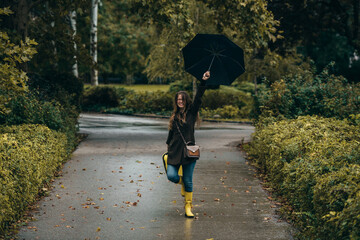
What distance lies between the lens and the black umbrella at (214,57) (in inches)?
318

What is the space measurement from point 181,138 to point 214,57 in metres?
1.54

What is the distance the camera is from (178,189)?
9352 millimetres

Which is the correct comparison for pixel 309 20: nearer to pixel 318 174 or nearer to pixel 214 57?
pixel 214 57

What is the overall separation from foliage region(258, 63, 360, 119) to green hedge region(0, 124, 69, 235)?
5.88m

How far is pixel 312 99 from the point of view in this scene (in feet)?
43.7

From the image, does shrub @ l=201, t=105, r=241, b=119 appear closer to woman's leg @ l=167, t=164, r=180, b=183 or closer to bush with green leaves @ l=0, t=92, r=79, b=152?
bush with green leaves @ l=0, t=92, r=79, b=152

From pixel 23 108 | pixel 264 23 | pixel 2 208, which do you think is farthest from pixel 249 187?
pixel 264 23

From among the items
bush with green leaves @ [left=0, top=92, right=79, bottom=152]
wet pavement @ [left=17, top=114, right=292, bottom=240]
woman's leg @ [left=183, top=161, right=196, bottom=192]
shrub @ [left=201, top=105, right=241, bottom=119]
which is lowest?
shrub @ [left=201, top=105, right=241, bottom=119]

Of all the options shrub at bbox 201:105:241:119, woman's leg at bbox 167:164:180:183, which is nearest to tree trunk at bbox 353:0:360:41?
shrub at bbox 201:105:241:119

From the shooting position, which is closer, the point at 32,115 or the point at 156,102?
the point at 32,115

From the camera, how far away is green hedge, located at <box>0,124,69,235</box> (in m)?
6.42

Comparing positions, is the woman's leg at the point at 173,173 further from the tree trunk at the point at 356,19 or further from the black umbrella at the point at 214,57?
the tree trunk at the point at 356,19

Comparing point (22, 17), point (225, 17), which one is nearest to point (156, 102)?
point (225, 17)

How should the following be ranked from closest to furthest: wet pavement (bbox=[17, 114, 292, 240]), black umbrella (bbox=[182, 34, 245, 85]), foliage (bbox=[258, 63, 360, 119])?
wet pavement (bbox=[17, 114, 292, 240])
black umbrella (bbox=[182, 34, 245, 85])
foliage (bbox=[258, 63, 360, 119])
